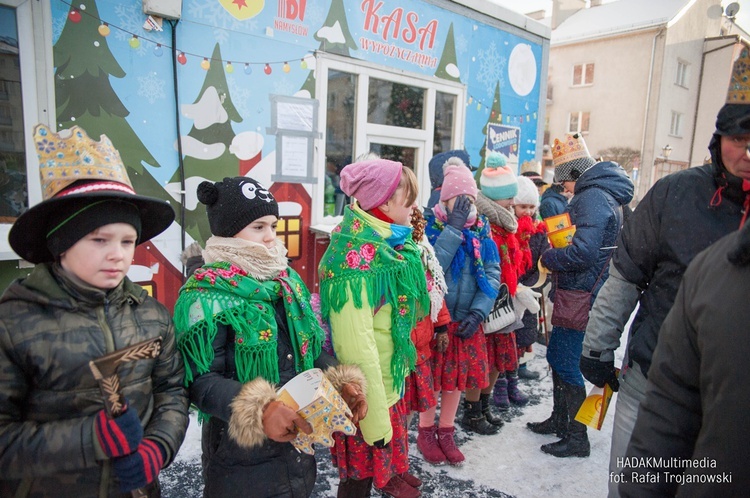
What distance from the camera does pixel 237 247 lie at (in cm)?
179

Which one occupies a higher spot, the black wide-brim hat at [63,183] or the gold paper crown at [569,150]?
the gold paper crown at [569,150]

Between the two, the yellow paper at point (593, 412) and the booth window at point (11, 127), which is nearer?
the yellow paper at point (593, 412)

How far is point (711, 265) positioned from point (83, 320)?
1641mm

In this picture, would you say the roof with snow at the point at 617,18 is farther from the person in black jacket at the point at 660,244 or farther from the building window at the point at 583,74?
the person in black jacket at the point at 660,244

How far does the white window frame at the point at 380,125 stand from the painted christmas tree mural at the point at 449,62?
0.09 metres

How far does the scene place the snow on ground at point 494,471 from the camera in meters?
2.83

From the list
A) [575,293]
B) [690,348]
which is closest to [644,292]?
[690,348]

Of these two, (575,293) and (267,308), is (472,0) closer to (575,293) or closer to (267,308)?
(575,293)

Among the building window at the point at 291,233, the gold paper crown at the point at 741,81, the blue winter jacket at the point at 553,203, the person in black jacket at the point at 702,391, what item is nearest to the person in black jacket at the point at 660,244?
the gold paper crown at the point at 741,81

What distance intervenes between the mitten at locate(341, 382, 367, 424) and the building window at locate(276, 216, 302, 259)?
2.94 m

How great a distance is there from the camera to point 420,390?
2.79 m

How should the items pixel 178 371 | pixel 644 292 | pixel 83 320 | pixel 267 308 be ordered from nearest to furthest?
pixel 83 320
pixel 178 371
pixel 267 308
pixel 644 292

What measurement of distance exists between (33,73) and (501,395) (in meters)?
4.42

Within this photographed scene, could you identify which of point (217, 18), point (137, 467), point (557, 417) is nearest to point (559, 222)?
point (557, 417)
